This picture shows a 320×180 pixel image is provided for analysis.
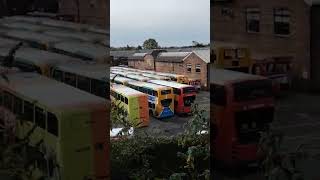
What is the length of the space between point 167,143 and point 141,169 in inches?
6.1

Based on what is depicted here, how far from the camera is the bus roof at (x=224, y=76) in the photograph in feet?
6.82

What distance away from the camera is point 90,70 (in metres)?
1.92

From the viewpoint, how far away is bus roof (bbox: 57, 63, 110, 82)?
6.28 feet

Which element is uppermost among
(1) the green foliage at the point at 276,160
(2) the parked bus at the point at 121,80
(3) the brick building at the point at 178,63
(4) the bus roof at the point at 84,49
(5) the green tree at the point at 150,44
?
(5) the green tree at the point at 150,44

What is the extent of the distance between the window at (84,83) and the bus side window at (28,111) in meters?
0.20

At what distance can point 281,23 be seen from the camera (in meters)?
2.15

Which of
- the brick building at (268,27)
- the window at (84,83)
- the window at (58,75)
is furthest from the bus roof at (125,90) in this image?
the brick building at (268,27)

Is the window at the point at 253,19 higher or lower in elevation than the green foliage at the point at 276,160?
higher

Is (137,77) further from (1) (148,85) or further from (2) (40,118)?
(2) (40,118)

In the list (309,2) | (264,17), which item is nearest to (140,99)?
(264,17)

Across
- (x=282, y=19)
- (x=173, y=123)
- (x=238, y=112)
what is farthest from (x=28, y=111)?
(x=282, y=19)

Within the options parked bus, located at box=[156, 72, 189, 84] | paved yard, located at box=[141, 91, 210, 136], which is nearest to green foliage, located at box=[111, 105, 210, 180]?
paved yard, located at box=[141, 91, 210, 136]

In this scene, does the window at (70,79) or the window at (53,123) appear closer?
the window at (53,123)

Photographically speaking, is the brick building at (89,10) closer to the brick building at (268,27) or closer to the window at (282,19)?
the brick building at (268,27)
